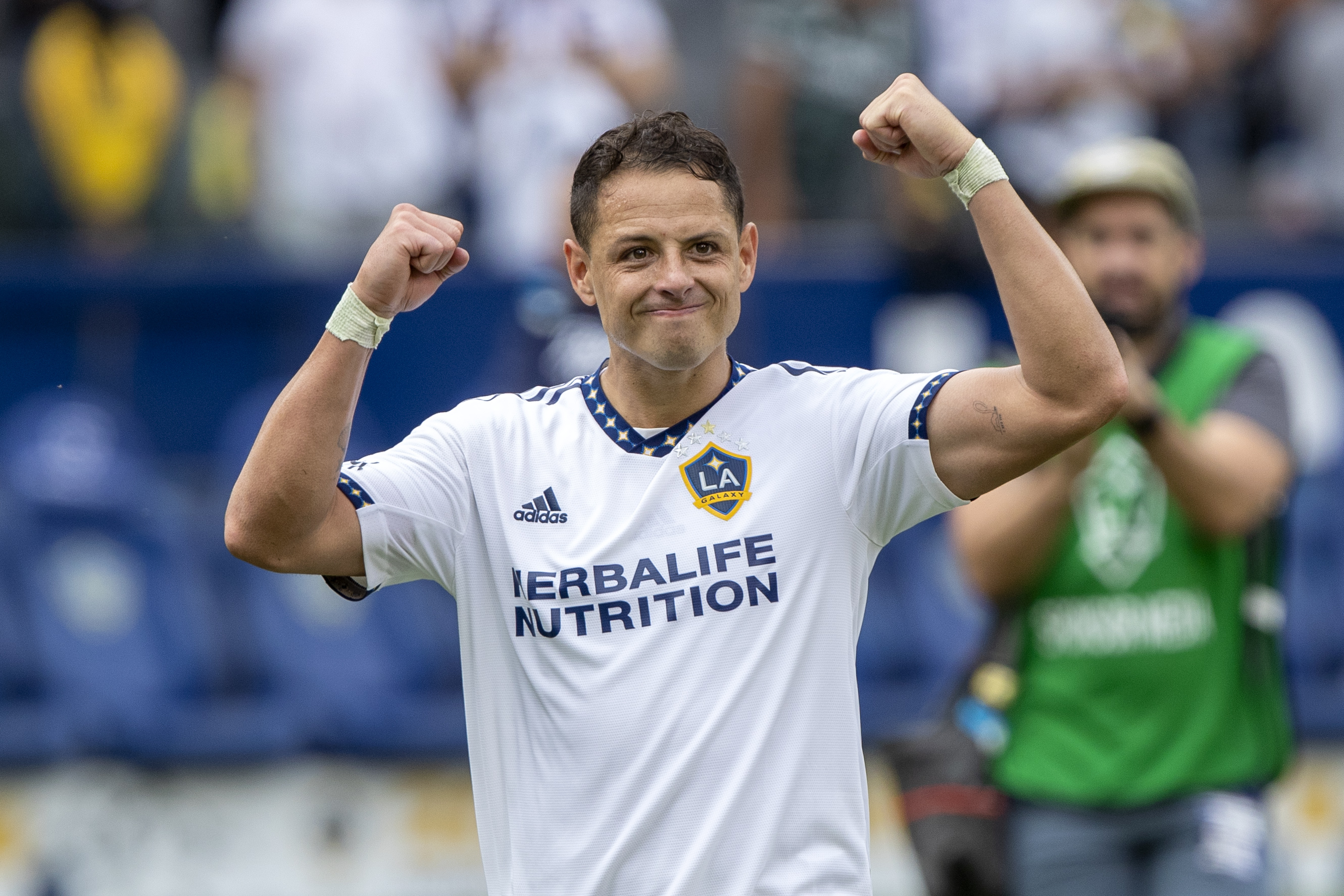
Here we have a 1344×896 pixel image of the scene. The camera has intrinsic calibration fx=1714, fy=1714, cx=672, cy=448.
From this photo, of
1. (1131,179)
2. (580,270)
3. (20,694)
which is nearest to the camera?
(580,270)

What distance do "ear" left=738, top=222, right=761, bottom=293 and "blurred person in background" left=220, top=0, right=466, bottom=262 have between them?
198 inches

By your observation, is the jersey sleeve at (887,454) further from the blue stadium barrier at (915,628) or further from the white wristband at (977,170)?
the blue stadium barrier at (915,628)

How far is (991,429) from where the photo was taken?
2875 mm

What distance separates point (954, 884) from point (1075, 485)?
3.49 feet

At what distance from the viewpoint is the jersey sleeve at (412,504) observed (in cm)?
304

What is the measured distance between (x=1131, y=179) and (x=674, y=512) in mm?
2028

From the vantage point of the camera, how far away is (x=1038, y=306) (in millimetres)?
2832

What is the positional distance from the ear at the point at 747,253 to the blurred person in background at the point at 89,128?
5454mm

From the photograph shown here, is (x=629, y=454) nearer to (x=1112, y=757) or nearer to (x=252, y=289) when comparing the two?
(x=1112, y=757)

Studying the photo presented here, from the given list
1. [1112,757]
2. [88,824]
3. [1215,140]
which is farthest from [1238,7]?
[88,824]

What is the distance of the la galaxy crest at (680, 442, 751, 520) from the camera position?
9.90ft

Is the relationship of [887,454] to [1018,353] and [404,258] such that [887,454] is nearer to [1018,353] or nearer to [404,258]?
[1018,353]

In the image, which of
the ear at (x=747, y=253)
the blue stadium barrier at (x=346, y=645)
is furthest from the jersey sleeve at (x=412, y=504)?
the blue stadium barrier at (x=346, y=645)

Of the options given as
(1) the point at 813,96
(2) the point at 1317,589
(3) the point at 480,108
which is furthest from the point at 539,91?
(2) the point at 1317,589
